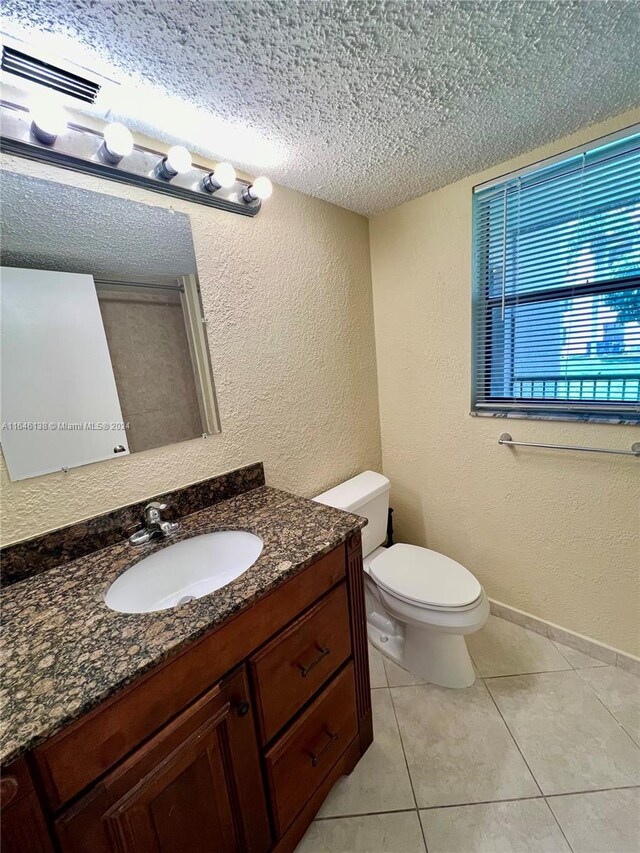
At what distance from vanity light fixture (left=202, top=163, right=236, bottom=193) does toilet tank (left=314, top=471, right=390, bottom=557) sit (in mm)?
1255

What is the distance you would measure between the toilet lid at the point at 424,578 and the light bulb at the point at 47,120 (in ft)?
5.78

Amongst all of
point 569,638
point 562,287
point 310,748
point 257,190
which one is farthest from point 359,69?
point 569,638

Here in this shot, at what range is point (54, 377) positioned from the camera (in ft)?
3.10

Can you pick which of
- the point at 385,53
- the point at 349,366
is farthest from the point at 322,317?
the point at 385,53

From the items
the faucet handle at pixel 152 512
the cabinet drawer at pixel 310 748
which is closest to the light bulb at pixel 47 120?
the faucet handle at pixel 152 512

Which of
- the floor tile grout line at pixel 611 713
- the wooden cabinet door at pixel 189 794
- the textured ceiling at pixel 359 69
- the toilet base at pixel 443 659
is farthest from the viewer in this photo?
the toilet base at pixel 443 659

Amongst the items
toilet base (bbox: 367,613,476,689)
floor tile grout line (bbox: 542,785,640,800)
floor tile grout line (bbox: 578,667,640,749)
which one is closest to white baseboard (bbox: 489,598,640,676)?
floor tile grout line (bbox: 578,667,640,749)

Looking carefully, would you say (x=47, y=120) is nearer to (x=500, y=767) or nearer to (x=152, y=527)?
(x=152, y=527)

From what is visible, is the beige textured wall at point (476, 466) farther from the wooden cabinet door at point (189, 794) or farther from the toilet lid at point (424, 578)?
the wooden cabinet door at point (189, 794)

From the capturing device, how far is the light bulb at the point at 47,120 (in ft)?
2.74

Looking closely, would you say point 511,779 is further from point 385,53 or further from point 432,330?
point 385,53

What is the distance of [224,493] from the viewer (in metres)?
1.31

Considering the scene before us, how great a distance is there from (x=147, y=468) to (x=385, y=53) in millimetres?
1301

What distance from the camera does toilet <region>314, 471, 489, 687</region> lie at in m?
1.33
